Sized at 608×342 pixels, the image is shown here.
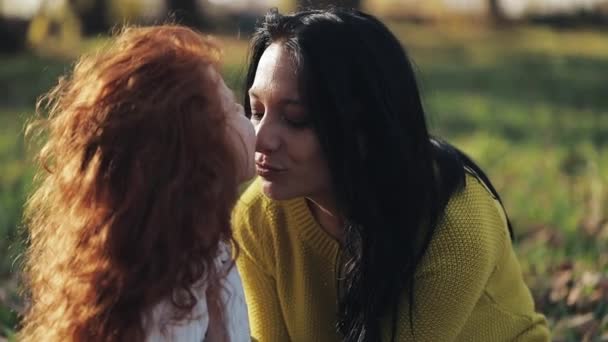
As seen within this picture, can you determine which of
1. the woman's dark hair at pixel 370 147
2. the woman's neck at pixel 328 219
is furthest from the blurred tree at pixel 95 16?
the woman's dark hair at pixel 370 147

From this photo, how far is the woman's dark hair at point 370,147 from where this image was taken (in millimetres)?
2273

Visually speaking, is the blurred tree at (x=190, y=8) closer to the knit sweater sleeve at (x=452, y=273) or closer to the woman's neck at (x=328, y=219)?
the woman's neck at (x=328, y=219)

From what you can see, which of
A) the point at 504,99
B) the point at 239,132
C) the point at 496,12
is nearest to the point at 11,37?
the point at 504,99

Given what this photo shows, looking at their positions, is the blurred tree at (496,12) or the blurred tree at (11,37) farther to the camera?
the blurred tree at (496,12)

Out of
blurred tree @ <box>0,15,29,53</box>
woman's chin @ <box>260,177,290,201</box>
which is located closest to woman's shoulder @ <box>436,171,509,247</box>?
woman's chin @ <box>260,177,290,201</box>

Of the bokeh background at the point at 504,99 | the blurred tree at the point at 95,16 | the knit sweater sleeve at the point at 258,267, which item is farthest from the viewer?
the blurred tree at the point at 95,16

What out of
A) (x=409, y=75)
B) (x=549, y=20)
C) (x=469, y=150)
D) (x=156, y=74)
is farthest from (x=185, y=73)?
(x=549, y=20)

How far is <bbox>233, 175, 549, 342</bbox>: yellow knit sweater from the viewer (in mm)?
2473

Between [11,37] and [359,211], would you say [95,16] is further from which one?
[359,211]

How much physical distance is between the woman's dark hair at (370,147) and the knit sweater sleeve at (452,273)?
26 millimetres

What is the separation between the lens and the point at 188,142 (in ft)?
6.43

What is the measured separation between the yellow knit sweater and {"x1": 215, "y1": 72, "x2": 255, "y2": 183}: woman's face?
590 mm

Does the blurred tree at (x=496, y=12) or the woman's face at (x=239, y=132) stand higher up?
the woman's face at (x=239, y=132)

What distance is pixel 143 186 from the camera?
1.94 metres
